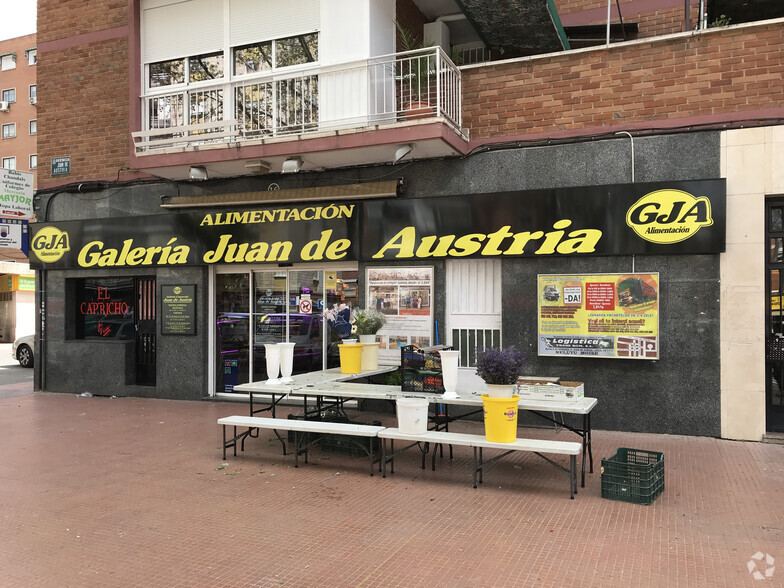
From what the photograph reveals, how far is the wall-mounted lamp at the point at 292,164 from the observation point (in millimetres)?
10625

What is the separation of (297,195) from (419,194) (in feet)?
7.43

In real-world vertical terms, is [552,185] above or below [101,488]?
above

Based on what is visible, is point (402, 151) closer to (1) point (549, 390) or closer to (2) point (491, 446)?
(1) point (549, 390)

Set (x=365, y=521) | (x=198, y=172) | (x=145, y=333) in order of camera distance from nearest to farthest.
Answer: (x=365, y=521), (x=198, y=172), (x=145, y=333)

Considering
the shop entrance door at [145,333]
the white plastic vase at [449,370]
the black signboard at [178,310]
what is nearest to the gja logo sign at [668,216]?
the white plastic vase at [449,370]

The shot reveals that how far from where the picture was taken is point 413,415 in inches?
260

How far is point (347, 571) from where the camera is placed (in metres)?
4.44

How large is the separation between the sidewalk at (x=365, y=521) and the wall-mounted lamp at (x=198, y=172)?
17.3 ft

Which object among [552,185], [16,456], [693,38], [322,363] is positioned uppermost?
[693,38]

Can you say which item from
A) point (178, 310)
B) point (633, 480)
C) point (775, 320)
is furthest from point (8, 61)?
point (633, 480)

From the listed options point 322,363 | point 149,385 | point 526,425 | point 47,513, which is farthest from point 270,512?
point 149,385

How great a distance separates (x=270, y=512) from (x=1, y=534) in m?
2.23

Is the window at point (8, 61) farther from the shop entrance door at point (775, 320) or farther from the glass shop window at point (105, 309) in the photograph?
the shop entrance door at point (775, 320)

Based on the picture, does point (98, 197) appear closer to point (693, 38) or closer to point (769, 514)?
point (693, 38)
